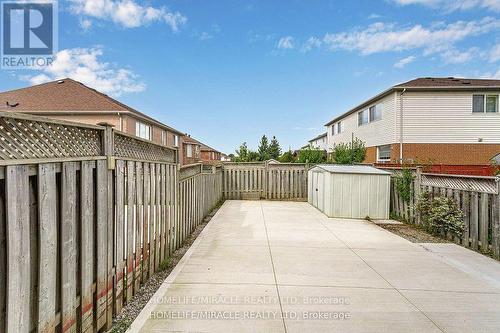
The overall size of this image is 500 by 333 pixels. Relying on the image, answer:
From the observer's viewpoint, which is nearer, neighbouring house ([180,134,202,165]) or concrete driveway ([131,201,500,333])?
concrete driveway ([131,201,500,333])

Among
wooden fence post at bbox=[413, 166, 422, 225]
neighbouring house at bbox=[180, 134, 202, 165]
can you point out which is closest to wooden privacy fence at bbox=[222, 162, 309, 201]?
wooden fence post at bbox=[413, 166, 422, 225]

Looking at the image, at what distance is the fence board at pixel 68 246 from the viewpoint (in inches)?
84.4

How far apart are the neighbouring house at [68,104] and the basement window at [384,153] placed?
1640cm

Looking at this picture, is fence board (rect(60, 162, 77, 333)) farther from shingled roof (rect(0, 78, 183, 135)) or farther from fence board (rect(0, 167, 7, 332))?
shingled roof (rect(0, 78, 183, 135))

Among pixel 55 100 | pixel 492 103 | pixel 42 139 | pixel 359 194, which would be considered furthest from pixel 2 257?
pixel 492 103

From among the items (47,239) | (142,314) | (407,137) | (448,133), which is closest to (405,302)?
(142,314)

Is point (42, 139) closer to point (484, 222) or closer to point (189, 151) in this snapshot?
point (484, 222)

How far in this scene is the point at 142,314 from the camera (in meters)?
3.01

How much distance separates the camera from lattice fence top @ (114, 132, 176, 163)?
312 centimetres

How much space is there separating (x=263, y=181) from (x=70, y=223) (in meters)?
11.0

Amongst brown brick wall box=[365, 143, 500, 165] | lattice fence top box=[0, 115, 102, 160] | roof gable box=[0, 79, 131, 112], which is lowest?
lattice fence top box=[0, 115, 102, 160]

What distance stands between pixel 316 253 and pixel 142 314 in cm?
324

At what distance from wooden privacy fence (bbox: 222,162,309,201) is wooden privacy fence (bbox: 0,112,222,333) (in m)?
8.98

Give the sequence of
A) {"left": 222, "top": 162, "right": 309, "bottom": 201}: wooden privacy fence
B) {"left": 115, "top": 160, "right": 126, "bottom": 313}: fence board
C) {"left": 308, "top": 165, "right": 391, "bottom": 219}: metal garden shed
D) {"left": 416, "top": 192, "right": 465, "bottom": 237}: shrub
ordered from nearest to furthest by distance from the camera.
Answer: {"left": 115, "top": 160, "right": 126, "bottom": 313}: fence board < {"left": 416, "top": 192, "right": 465, "bottom": 237}: shrub < {"left": 308, "top": 165, "right": 391, "bottom": 219}: metal garden shed < {"left": 222, "top": 162, "right": 309, "bottom": 201}: wooden privacy fence
